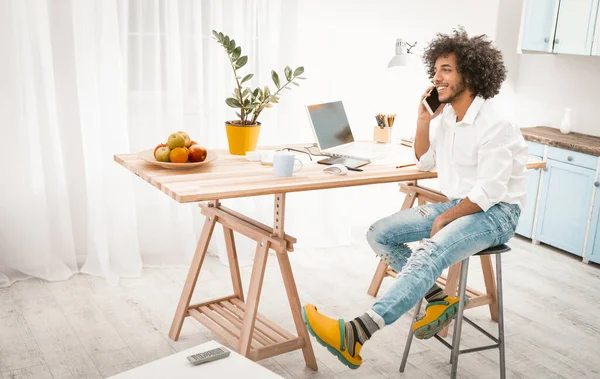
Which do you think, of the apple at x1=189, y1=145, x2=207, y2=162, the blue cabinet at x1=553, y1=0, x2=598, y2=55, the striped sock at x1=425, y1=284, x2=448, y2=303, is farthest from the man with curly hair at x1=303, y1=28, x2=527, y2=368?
the blue cabinet at x1=553, y1=0, x2=598, y2=55

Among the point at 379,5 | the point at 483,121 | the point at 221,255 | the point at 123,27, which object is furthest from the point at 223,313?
the point at 379,5

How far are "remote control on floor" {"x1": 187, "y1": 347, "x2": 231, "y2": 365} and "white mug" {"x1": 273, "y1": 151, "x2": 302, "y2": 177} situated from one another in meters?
0.86

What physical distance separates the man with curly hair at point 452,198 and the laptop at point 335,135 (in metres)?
0.29

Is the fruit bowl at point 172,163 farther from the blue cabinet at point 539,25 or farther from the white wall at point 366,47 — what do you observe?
the blue cabinet at point 539,25

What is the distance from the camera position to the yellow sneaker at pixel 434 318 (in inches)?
99.5

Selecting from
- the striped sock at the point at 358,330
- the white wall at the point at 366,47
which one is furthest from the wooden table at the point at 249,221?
the white wall at the point at 366,47

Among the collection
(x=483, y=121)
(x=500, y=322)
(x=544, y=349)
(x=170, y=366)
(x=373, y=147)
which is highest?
(x=483, y=121)

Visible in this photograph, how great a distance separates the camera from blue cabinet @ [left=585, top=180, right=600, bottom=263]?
4125 millimetres

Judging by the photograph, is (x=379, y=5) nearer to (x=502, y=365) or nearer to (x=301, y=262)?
(x=301, y=262)

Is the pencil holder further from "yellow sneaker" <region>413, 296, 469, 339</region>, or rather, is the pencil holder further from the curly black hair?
"yellow sneaker" <region>413, 296, 469, 339</region>

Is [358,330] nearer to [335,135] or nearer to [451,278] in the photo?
[451,278]

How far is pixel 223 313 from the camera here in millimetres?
2996

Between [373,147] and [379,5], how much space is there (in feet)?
4.93

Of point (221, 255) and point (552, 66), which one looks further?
point (552, 66)
